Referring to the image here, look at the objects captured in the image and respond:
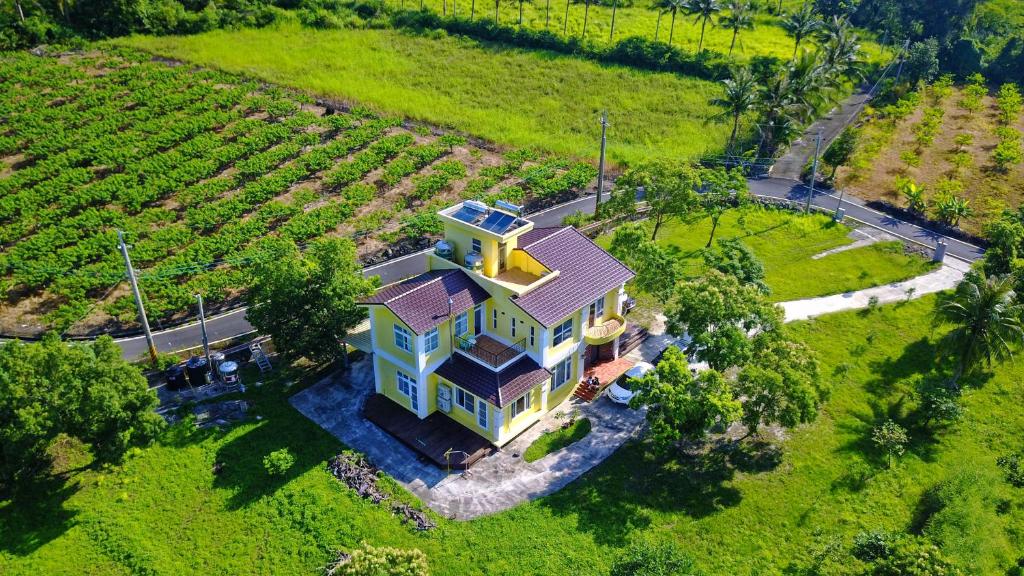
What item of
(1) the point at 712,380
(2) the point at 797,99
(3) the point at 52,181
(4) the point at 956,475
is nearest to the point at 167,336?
(3) the point at 52,181

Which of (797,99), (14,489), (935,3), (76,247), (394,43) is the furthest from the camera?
(935,3)

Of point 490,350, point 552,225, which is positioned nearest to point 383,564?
point 490,350

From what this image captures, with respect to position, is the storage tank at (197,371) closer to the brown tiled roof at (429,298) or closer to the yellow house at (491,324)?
the yellow house at (491,324)

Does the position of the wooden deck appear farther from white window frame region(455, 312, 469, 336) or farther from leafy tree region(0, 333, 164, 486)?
leafy tree region(0, 333, 164, 486)

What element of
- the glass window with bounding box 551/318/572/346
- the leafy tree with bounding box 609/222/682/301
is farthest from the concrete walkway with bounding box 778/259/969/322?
the glass window with bounding box 551/318/572/346

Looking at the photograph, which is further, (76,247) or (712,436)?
(76,247)

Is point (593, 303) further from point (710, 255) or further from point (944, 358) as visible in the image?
point (944, 358)

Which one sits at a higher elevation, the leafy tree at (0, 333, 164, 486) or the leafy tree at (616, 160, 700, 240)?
the leafy tree at (616, 160, 700, 240)
